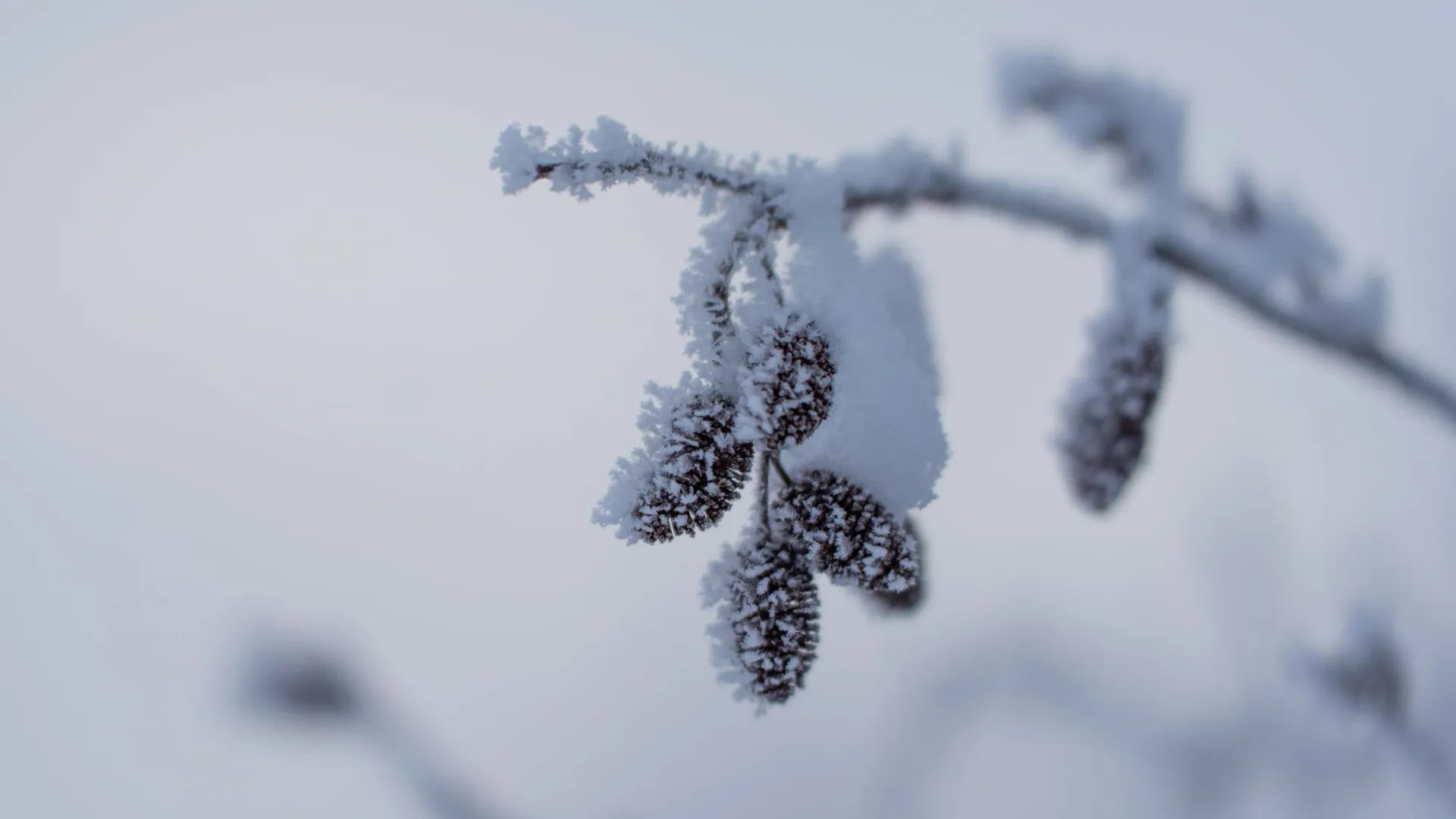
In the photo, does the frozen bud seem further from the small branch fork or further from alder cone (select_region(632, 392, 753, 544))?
the small branch fork

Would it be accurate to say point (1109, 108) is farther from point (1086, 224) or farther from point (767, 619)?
point (767, 619)

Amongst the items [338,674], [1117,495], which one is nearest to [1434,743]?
[1117,495]

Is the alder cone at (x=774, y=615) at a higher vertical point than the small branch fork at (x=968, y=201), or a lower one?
lower

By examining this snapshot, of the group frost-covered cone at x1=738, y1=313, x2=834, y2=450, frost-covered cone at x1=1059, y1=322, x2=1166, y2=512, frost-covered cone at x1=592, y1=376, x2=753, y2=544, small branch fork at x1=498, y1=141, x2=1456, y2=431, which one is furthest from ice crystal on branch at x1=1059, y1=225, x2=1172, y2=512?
frost-covered cone at x1=592, y1=376, x2=753, y2=544

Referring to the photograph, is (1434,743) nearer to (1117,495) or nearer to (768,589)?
(1117,495)

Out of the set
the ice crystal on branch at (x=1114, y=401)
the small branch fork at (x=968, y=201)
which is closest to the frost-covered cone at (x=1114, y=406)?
the ice crystal on branch at (x=1114, y=401)

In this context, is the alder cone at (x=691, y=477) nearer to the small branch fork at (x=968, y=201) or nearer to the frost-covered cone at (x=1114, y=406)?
the small branch fork at (x=968, y=201)

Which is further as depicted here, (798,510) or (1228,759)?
(1228,759)
